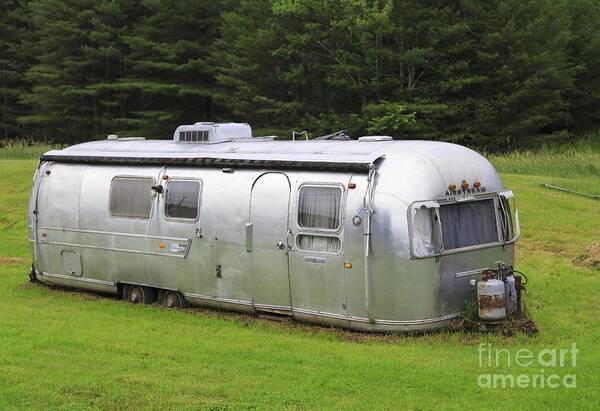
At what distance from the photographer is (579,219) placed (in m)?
19.5

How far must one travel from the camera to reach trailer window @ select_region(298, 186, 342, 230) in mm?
11969

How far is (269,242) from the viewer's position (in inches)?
496

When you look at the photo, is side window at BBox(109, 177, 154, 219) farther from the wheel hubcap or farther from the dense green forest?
the dense green forest

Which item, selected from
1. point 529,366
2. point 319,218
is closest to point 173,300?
point 319,218

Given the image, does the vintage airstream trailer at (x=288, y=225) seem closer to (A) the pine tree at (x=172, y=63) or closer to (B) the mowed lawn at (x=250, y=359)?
(B) the mowed lawn at (x=250, y=359)

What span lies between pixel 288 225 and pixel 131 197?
3.56 m

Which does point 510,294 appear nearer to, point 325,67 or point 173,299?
point 173,299

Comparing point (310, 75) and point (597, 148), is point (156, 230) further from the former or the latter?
point (597, 148)

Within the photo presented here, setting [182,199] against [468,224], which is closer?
[468,224]

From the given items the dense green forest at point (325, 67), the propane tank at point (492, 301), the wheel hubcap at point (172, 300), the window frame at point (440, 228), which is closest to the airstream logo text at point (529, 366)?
the propane tank at point (492, 301)

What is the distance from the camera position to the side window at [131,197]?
14375 mm

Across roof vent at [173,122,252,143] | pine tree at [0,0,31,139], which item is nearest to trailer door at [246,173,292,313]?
roof vent at [173,122,252,143]

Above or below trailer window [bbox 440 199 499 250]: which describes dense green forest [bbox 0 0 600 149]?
above

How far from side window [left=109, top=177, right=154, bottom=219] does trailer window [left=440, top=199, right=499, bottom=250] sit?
5294 mm
